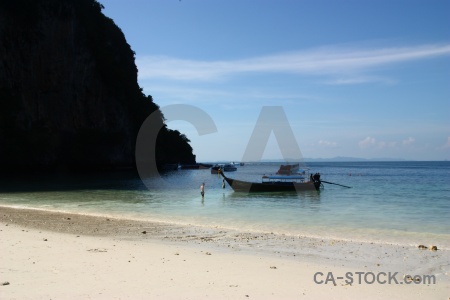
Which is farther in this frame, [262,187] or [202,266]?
[262,187]

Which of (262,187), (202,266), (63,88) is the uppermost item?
(63,88)

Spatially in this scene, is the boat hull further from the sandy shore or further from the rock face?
the rock face

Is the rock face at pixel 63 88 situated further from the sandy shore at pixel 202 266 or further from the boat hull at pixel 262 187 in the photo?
the sandy shore at pixel 202 266

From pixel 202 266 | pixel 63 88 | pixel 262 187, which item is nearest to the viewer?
pixel 202 266

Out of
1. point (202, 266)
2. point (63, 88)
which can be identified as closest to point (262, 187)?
point (202, 266)

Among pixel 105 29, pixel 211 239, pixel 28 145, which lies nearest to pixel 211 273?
pixel 211 239

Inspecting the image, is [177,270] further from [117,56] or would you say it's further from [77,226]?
[117,56]

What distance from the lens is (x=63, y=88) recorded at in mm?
57562

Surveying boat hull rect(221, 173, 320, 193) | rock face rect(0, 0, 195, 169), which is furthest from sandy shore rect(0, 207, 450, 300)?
rock face rect(0, 0, 195, 169)

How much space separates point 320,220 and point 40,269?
1206 centimetres

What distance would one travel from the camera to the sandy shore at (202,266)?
621 cm

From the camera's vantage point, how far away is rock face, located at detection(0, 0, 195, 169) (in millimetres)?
51219

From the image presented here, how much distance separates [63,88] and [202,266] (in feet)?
183

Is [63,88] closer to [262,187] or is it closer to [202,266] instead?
[262,187]
